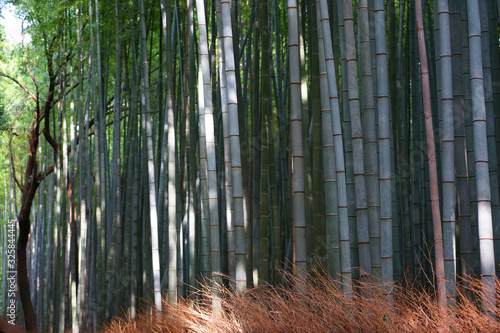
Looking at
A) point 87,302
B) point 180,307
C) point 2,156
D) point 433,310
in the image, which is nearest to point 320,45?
point 433,310

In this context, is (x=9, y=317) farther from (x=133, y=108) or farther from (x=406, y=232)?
(x=406, y=232)

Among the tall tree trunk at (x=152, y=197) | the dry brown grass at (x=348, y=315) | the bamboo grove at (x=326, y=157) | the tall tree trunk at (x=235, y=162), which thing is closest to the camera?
the dry brown grass at (x=348, y=315)

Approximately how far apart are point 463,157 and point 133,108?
3.20 metres

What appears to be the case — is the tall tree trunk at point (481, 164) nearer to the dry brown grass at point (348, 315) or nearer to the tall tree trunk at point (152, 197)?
the dry brown grass at point (348, 315)

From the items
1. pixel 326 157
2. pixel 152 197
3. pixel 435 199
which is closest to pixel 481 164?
pixel 435 199

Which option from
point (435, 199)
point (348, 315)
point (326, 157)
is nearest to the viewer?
point (348, 315)

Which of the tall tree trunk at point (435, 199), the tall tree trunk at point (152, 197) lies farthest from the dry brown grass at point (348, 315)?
the tall tree trunk at point (152, 197)

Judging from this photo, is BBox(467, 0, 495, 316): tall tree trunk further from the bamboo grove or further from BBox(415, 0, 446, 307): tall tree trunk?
BBox(415, 0, 446, 307): tall tree trunk

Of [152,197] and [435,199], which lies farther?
[152,197]

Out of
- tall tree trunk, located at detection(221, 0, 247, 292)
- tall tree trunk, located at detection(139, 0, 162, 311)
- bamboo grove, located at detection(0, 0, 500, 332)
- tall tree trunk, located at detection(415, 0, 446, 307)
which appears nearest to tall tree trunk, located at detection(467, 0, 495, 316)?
bamboo grove, located at detection(0, 0, 500, 332)

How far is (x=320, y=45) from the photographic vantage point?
287 centimetres

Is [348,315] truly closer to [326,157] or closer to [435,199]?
[435,199]

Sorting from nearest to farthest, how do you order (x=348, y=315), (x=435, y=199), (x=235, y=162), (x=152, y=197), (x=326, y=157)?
(x=348, y=315) < (x=435, y=199) < (x=326, y=157) < (x=235, y=162) < (x=152, y=197)

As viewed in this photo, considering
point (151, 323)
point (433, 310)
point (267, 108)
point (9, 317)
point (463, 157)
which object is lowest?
point (9, 317)
